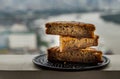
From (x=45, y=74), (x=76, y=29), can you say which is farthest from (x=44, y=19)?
(x=45, y=74)

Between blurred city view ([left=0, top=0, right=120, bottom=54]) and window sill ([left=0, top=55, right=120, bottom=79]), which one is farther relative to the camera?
blurred city view ([left=0, top=0, right=120, bottom=54])

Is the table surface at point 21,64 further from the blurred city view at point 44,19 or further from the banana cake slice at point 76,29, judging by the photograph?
the blurred city view at point 44,19

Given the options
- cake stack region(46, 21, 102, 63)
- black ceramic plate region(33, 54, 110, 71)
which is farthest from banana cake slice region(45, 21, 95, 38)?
black ceramic plate region(33, 54, 110, 71)

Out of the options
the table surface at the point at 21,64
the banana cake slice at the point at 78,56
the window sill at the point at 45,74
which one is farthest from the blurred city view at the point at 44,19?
the window sill at the point at 45,74

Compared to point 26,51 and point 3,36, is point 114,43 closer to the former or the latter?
point 26,51

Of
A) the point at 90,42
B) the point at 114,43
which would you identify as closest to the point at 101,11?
the point at 114,43

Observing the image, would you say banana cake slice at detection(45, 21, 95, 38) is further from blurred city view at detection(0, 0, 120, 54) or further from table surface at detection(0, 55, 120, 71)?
blurred city view at detection(0, 0, 120, 54)

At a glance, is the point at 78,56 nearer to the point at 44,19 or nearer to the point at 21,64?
the point at 21,64
